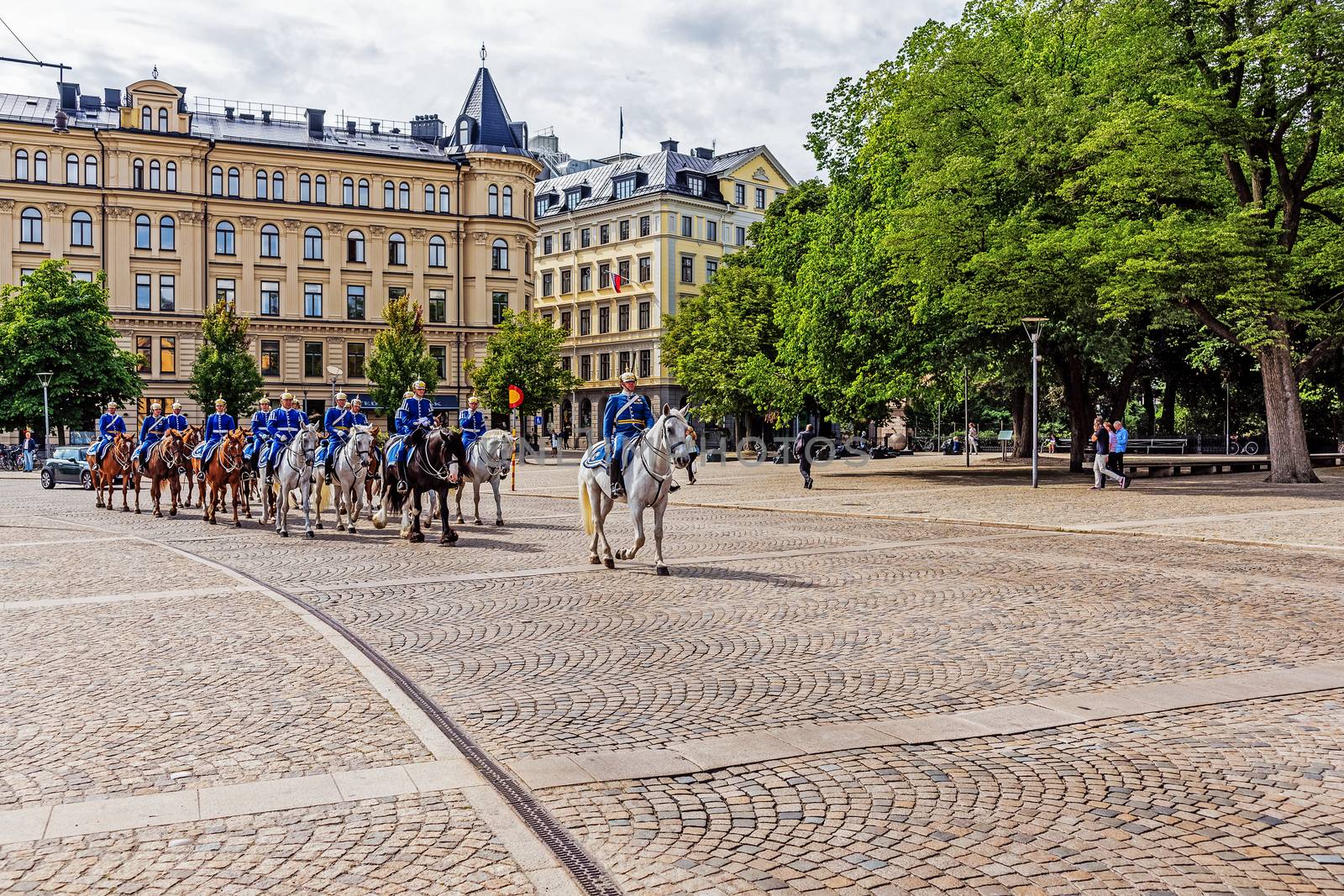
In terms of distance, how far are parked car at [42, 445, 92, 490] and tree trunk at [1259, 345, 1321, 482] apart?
3731cm

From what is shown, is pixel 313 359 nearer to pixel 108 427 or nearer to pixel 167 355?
pixel 167 355

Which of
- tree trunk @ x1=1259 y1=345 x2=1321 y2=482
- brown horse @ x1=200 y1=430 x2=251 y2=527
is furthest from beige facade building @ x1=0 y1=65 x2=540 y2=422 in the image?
tree trunk @ x1=1259 y1=345 x2=1321 y2=482

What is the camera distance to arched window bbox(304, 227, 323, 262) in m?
76.2

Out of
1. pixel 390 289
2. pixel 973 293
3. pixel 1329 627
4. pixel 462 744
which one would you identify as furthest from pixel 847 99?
pixel 390 289

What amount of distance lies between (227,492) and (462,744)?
27317 millimetres

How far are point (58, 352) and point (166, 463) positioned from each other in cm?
3702

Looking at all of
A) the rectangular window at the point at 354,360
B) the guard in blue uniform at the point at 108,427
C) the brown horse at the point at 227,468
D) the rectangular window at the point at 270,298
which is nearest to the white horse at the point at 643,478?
the brown horse at the point at 227,468

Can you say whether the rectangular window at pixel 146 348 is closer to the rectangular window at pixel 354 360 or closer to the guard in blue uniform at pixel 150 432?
the rectangular window at pixel 354 360

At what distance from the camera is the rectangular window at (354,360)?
7675 cm

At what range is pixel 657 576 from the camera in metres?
13.4

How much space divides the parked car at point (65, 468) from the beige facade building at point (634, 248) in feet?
153

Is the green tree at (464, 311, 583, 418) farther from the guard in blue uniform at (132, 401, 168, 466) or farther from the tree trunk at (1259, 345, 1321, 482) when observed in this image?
the tree trunk at (1259, 345, 1321, 482)

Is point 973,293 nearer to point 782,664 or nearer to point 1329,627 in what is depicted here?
point 1329,627

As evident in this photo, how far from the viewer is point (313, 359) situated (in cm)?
7650
